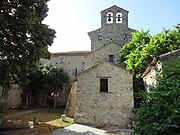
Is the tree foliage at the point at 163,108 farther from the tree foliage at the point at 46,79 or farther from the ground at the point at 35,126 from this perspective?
the tree foliage at the point at 46,79

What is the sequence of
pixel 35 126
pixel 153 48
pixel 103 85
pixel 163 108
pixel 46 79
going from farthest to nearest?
1. pixel 46 79
2. pixel 153 48
3. pixel 103 85
4. pixel 35 126
5. pixel 163 108

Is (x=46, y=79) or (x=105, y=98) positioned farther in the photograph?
(x=46, y=79)

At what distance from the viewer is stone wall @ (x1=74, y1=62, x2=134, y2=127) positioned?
53.8 feet

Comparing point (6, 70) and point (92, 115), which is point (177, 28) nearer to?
point (92, 115)

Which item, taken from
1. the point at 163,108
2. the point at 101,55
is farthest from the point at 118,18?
the point at 163,108

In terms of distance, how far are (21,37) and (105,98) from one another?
8.78 metres

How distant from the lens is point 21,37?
1159cm

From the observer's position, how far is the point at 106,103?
16.7 m

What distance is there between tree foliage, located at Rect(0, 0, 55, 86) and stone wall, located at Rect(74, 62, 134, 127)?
5.62 m

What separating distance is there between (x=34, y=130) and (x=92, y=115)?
5.31 meters

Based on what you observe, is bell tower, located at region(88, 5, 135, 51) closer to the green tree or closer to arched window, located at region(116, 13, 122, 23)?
arched window, located at region(116, 13, 122, 23)

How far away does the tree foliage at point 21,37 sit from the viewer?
34.7ft

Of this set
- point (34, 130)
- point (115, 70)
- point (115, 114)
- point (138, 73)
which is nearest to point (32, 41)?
point (34, 130)

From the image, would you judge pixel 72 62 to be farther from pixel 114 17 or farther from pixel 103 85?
pixel 103 85
